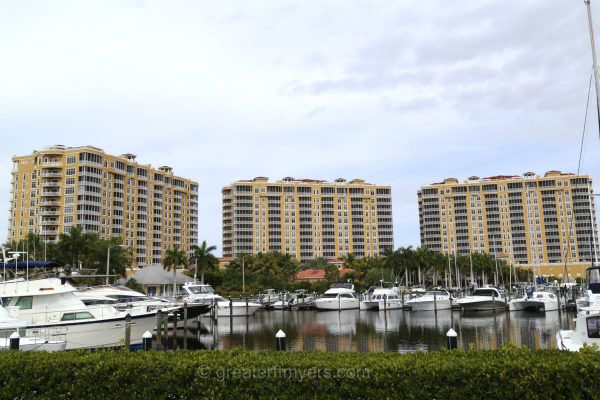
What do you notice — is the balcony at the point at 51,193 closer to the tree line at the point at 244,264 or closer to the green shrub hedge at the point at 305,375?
the tree line at the point at 244,264

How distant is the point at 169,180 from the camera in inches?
6117

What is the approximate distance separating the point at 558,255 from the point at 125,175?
466 ft

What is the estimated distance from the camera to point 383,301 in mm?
75438

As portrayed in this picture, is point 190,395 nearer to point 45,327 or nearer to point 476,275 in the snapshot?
point 45,327

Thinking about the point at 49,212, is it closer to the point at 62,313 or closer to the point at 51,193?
the point at 51,193

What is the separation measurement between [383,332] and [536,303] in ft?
94.2

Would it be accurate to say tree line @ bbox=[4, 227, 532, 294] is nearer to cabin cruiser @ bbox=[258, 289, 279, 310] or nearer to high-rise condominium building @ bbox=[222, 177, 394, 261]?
cabin cruiser @ bbox=[258, 289, 279, 310]

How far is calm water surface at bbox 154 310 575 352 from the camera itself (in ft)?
129

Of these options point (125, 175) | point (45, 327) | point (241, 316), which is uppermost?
point (125, 175)

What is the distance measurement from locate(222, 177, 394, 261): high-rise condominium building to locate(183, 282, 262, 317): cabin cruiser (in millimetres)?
100599

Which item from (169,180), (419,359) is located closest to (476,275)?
(169,180)

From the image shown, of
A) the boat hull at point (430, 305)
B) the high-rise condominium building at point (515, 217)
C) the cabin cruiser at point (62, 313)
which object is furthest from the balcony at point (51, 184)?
the high-rise condominium building at point (515, 217)

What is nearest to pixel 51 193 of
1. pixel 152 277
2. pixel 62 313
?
pixel 152 277

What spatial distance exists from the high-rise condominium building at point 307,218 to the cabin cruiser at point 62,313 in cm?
13765
